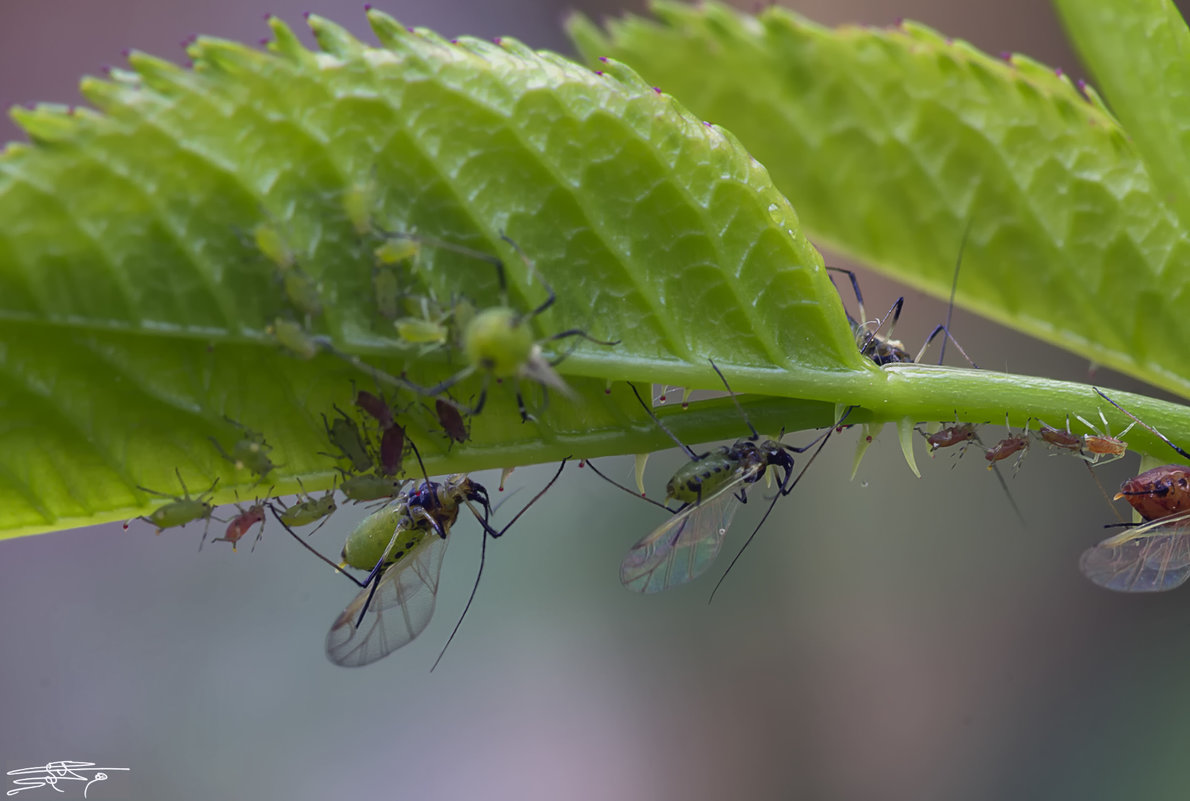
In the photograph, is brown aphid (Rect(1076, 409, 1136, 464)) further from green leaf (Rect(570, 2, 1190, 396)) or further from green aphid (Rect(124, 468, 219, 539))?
green aphid (Rect(124, 468, 219, 539))

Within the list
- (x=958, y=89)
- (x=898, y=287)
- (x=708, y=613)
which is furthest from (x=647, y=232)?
(x=898, y=287)

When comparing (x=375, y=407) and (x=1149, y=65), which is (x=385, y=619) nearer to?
(x=375, y=407)

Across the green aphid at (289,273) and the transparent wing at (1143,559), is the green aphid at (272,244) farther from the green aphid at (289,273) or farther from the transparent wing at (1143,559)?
the transparent wing at (1143,559)

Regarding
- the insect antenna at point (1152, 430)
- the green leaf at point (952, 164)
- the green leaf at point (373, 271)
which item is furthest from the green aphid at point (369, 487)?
the insect antenna at point (1152, 430)

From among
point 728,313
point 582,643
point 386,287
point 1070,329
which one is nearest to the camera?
point 386,287

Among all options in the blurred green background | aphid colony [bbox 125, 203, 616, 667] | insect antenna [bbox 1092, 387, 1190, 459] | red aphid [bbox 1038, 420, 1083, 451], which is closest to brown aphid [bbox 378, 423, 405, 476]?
aphid colony [bbox 125, 203, 616, 667]

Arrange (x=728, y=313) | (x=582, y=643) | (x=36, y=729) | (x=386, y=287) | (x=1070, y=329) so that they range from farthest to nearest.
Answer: (x=582, y=643) → (x=36, y=729) → (x=1070, y=329) → (x=728, y=313) → (x=386, y=287)

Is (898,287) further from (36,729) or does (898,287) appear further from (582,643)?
(36,729)
